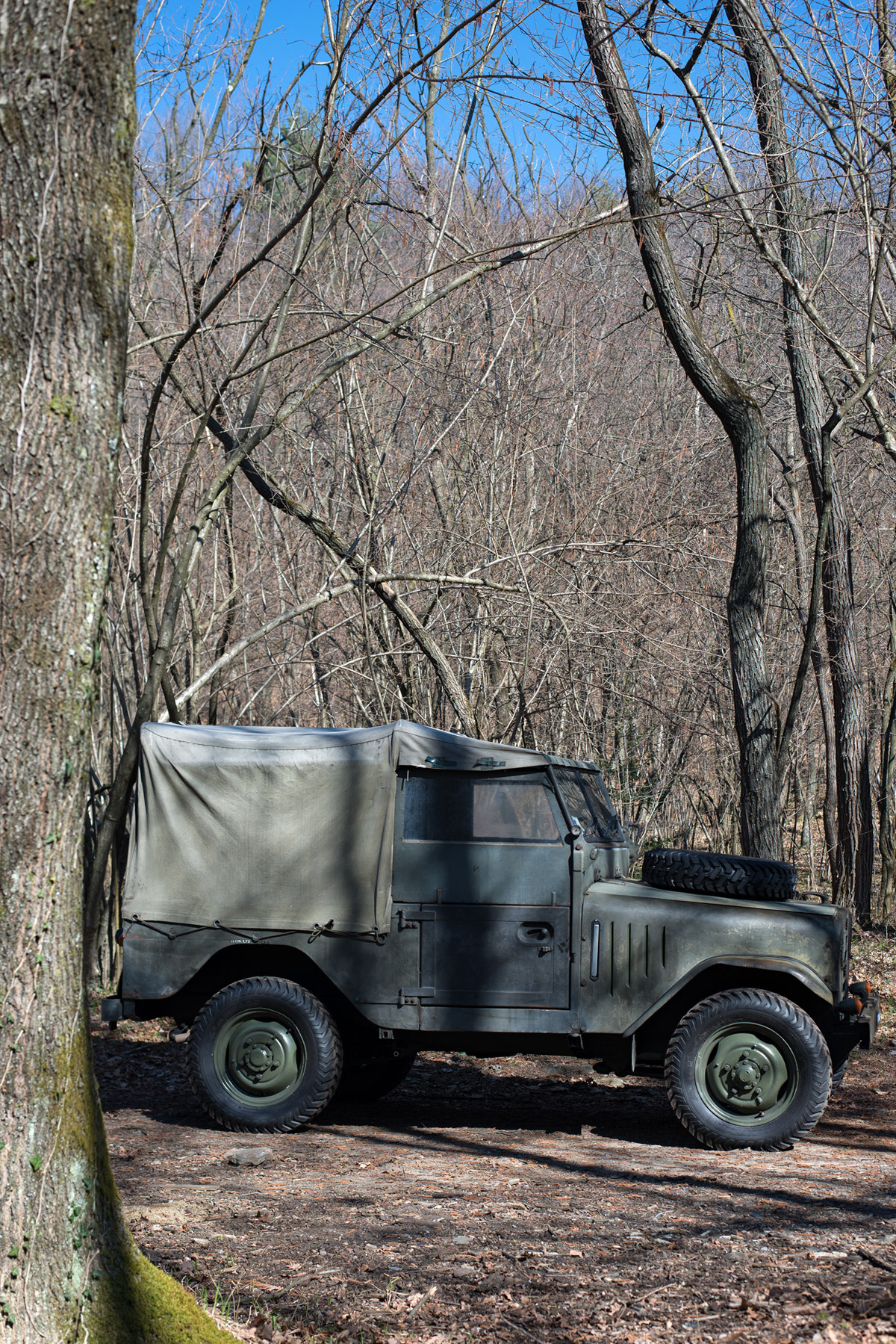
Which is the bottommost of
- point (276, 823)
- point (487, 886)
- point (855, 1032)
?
point (855, 1032)

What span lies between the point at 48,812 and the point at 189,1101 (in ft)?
16.9

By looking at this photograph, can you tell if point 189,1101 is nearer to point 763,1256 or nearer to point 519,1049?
point 519,1049

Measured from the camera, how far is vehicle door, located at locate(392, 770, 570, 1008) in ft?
20.7

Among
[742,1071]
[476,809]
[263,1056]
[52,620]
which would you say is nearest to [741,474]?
[476,809]

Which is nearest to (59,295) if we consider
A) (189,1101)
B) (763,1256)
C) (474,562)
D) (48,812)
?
(48,812)

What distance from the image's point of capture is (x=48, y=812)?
3.00m

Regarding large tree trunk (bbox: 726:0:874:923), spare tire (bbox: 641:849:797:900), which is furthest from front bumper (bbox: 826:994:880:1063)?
large tree trunk (bbox: 726:0:874:923)

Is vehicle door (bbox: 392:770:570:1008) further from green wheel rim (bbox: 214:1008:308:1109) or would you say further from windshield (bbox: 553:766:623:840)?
green wheel rim (bbox: 214:1008:308:1109)

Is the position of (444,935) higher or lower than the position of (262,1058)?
higher

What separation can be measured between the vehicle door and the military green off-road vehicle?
0.01 metres

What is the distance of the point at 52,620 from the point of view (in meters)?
3.00

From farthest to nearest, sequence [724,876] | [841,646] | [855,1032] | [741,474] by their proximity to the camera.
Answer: [841,646]
[741,474]
[724,876]
[855,1032]

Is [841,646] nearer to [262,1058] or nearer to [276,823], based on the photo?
[276,823]

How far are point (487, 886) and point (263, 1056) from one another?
5.23 ft
